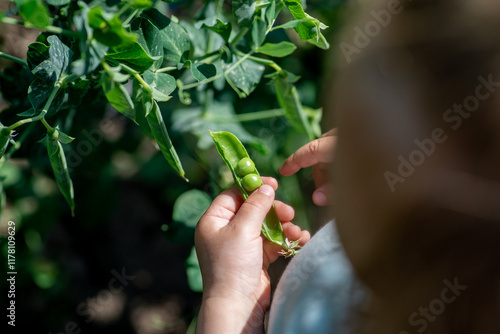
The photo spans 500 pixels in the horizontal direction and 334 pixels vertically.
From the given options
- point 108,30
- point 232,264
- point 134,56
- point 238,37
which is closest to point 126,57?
point 134,56

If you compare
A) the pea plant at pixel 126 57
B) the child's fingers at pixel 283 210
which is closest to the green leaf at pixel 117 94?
the pea plant at pixel 126 57

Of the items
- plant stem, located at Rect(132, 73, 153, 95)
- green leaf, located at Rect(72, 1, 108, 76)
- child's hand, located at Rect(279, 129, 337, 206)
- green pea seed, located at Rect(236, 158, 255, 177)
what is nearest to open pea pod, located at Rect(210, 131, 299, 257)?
green pea seed, located at Rect(236, 158, 255, 177)

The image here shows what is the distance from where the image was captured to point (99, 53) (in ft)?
→ 2.05

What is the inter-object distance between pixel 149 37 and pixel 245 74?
216mm

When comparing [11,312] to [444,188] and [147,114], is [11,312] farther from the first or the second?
[444,188]

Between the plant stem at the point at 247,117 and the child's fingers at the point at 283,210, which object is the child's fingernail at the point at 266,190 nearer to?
the child's fingers at the point at 283,210

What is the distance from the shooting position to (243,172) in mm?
907

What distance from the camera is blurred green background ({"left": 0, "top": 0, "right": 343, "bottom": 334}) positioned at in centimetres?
123

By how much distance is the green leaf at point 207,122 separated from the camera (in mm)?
1223

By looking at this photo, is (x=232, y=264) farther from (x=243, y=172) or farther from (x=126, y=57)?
(x=126, y=57)

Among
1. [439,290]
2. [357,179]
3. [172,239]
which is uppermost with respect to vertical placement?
[357,179]

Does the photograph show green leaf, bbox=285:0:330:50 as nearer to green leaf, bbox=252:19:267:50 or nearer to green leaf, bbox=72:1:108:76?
green leaf, bbox=252:19:267:50

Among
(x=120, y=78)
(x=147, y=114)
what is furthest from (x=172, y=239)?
(x=120, y=78)

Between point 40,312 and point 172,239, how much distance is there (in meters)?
0.73
